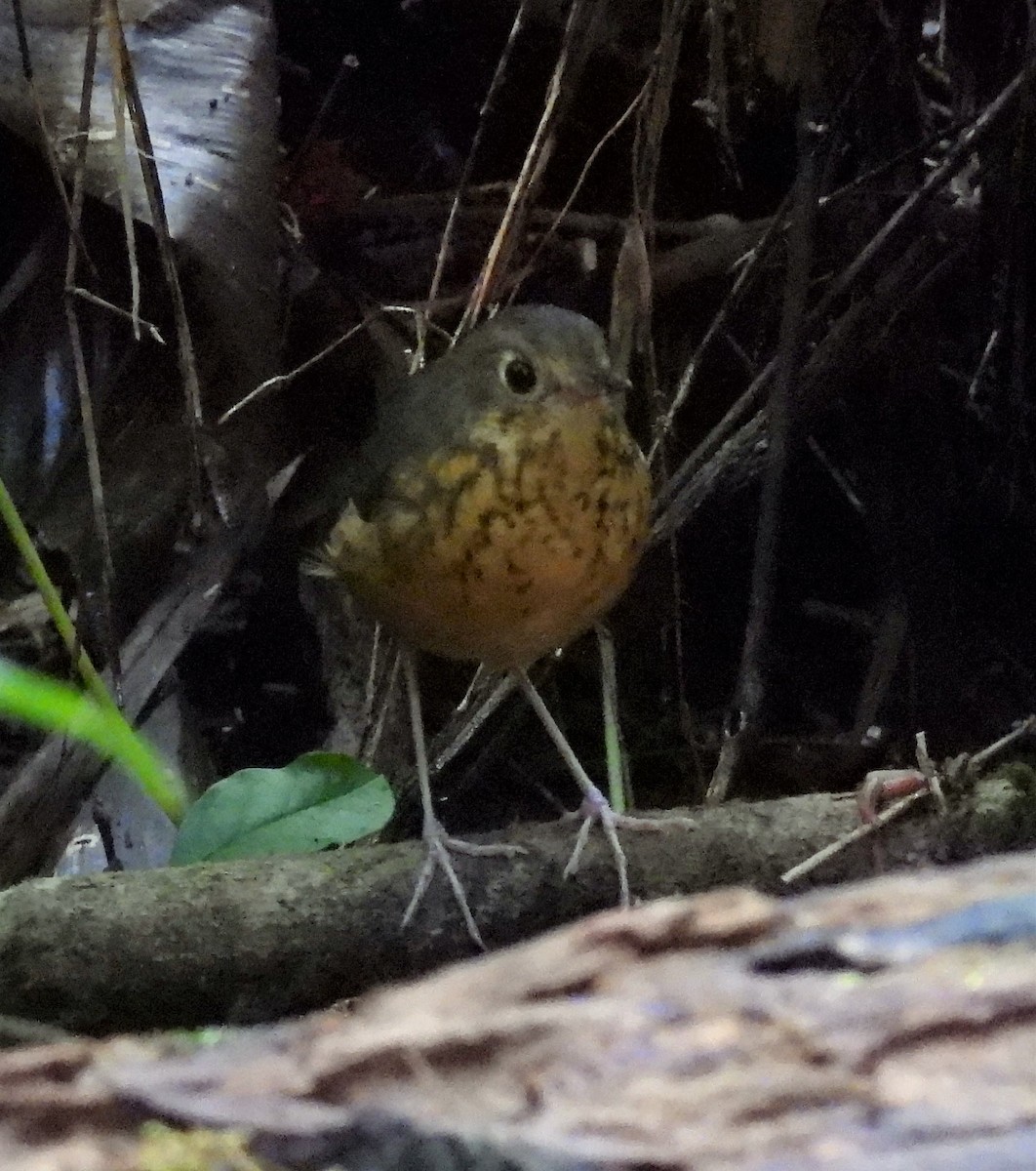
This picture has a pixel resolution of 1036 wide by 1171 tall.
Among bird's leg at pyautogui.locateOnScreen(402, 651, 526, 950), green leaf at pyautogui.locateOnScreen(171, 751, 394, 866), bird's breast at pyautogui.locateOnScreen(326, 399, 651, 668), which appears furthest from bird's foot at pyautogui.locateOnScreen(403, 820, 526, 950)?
bird's breast at pyautogui.locateOnScreen(326, 399, 651, 668)

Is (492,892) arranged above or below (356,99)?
below

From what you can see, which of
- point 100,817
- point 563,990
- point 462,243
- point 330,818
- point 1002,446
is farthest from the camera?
point 462,243

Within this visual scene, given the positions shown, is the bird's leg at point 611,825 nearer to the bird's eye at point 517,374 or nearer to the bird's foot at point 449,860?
the bird's foot at point 449,860

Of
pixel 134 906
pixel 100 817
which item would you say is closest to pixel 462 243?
pixel 100 817

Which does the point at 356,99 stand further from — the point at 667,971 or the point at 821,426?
the point at 667,971

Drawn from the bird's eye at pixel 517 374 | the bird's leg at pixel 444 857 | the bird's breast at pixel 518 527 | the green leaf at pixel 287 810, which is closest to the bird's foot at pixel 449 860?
the bird's leg at pixel 444 857

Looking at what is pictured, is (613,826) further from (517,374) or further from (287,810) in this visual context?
(517,374)
